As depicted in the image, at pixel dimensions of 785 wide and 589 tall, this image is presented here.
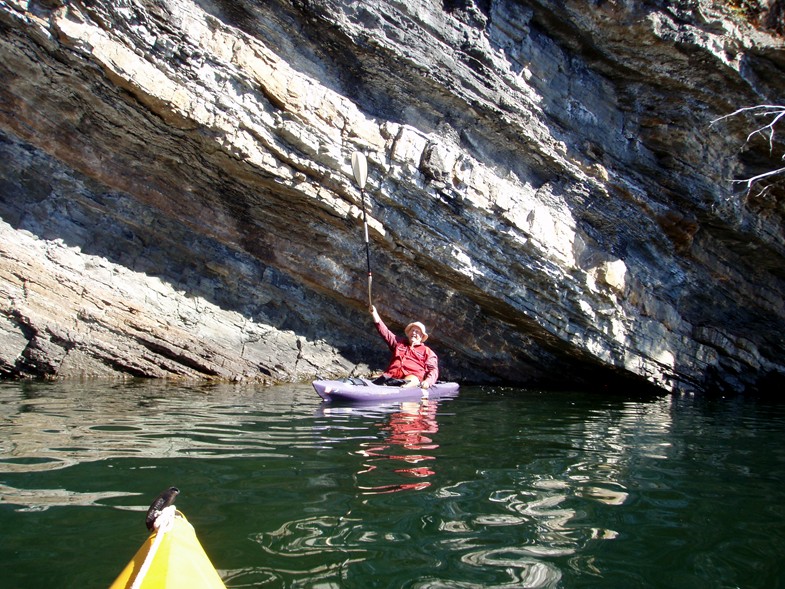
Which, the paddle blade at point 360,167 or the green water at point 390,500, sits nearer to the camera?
the green water at point 390,500

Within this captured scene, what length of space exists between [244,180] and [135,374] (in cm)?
366

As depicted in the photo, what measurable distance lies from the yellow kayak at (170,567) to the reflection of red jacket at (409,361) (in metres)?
6.92

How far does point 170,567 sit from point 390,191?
27.4 feet

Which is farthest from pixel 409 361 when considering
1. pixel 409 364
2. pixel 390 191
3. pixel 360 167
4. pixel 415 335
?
pixel 360 167

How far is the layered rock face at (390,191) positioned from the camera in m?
8.26

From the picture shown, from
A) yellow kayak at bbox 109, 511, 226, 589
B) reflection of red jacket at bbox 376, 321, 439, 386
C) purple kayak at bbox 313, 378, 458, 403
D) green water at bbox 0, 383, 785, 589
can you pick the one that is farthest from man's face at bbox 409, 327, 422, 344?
yellow kayak at bbox 109, 511, 226, 589

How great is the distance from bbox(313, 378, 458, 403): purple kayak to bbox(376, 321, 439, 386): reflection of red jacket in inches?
23.4

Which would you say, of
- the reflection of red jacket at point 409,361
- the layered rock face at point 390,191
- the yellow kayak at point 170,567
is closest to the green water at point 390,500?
the yellow kayak at point 170,567

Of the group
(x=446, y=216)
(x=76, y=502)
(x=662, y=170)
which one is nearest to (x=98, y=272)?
(x=446, y=216)

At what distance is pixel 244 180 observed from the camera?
9188 mm

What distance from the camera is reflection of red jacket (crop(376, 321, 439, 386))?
8578mm

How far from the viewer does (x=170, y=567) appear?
1506 mm

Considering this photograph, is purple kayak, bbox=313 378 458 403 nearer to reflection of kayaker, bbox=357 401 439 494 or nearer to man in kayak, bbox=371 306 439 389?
man in kayak, bbox=371 306 439 389

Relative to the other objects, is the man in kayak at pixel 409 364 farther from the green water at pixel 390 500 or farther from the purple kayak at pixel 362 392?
the green water at pixel 390 500
